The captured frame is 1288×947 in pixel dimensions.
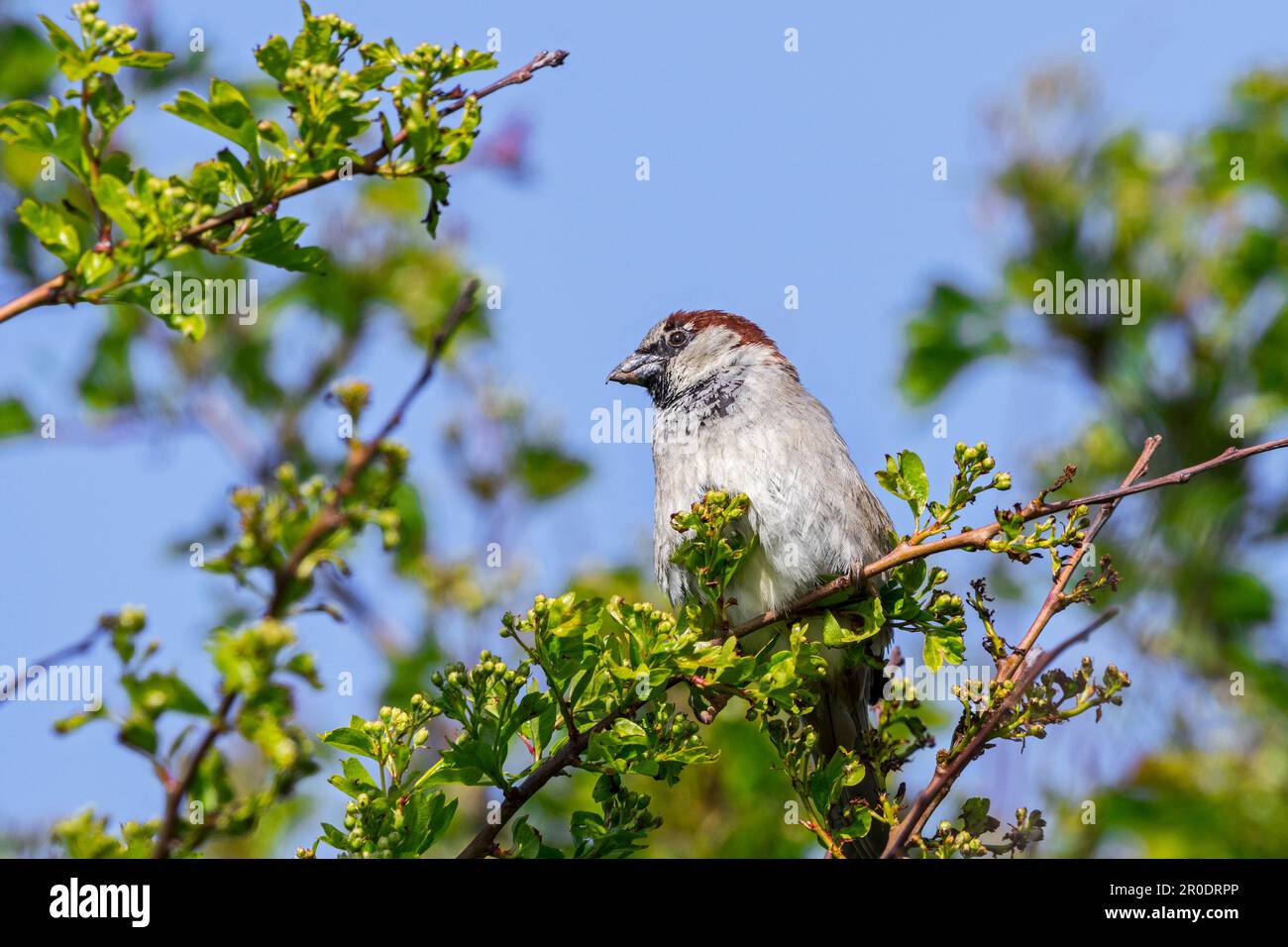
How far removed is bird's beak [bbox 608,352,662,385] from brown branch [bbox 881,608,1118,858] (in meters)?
2.82

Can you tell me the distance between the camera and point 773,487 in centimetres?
464

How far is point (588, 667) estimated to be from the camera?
3.07 m

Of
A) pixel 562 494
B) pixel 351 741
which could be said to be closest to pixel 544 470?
pixel 562 494

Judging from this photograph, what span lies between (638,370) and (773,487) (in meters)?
1.22

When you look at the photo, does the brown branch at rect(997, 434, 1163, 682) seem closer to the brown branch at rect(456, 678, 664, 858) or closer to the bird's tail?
the brown branch at rect(456, 678, 664, 858)

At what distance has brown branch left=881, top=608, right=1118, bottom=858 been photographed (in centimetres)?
296

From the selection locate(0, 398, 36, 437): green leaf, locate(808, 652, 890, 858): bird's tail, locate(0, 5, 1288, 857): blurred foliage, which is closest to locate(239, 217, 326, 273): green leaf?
locate(0, 5, 1288, 857): blurred foliage

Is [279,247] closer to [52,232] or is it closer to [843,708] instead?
[52,232]

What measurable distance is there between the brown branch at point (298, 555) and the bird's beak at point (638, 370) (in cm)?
351

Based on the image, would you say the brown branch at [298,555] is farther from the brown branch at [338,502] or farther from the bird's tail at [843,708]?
the bird's tail at [843,708]

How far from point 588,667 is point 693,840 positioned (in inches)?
105

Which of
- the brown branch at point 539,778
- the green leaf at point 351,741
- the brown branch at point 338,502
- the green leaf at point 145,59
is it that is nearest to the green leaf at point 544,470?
the brown branch at point 539,778

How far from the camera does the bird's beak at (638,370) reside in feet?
18.6

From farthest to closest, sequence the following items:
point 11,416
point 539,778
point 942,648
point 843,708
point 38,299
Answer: point 843,708, point 11,416, point 942,648, point 539,778, point 38,299
